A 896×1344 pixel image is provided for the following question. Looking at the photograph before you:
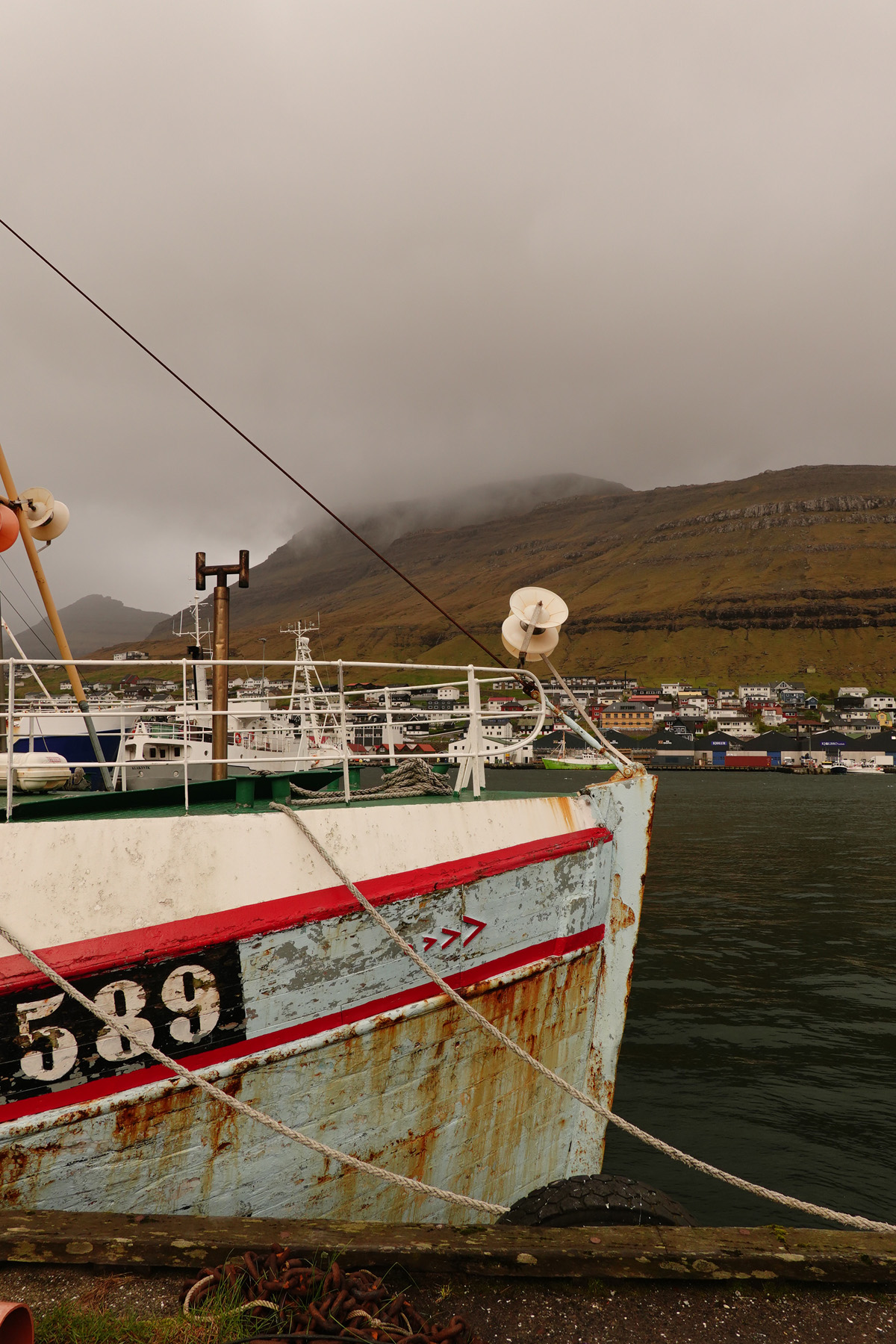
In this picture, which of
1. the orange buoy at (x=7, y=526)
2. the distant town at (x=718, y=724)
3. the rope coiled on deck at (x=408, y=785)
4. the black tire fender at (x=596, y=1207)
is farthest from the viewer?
the distant town at (x=718, y=724)

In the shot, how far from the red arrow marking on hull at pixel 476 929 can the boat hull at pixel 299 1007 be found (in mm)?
18

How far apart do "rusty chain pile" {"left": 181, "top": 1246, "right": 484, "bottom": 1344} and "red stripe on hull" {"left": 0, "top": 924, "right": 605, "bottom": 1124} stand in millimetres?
1231

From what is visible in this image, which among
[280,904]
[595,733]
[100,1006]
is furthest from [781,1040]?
[100,1006]

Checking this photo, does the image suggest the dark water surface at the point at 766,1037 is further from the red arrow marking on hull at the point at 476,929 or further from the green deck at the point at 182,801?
the green deck at the point at 182,801

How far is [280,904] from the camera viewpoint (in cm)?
477

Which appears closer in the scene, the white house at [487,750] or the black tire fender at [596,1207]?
the black tire fender at [596,1207]

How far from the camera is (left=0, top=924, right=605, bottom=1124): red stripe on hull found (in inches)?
162

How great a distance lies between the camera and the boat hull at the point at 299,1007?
13.8ft

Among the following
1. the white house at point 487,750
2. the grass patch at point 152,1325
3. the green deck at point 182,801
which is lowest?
the grass patch at point 152,1325

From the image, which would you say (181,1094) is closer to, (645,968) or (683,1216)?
(683,1216)

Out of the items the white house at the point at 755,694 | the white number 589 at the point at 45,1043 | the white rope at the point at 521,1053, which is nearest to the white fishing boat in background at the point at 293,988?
the white number 589 at the point at 45,1043

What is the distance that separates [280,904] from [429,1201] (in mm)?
3001

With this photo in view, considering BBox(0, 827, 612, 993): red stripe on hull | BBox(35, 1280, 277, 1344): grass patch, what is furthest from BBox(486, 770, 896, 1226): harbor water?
BBox(35, 1280, 277, 1344): grass patch

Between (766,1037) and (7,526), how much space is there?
1406 centimetres
